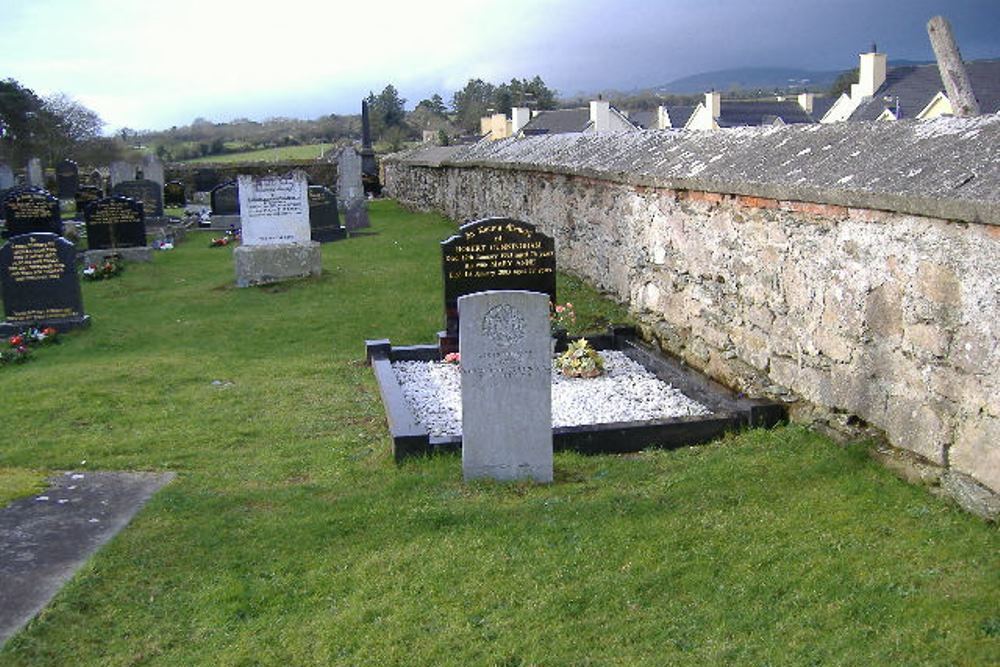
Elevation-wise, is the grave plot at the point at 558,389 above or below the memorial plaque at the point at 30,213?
below

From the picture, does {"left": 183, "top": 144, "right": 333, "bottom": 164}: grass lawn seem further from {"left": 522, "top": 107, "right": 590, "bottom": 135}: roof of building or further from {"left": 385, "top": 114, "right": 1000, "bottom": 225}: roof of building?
{"left": 385, "top": 114, "right": 1000, "bottom": 225}: roof of building

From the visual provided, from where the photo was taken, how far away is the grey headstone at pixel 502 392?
19.3 feet

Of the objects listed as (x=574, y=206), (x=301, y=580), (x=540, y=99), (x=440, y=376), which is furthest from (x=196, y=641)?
(x=540, y=99)

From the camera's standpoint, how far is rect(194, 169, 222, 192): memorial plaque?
35844 mm

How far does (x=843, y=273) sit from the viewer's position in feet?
19.2

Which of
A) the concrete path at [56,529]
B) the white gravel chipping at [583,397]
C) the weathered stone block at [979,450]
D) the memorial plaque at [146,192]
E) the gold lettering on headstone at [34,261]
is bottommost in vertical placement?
the concrete path at [56,529]

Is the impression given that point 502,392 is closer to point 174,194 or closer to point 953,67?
point 953,67

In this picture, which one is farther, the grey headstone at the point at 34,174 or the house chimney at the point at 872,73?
A: the house chimney at the point at 872,73

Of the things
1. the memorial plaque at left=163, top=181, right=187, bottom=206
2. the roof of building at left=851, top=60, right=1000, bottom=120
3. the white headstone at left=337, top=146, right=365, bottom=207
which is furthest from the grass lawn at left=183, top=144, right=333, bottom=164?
the white headstone at left=337, top=146, right=365, bottom=207

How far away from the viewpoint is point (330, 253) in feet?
59.6

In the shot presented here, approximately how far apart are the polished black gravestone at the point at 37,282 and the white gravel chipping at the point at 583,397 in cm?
525

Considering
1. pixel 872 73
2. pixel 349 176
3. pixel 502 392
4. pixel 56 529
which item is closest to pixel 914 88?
pixel 872 73

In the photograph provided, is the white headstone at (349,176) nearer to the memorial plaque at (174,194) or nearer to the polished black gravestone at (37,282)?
the memorial plaque at (174,194)

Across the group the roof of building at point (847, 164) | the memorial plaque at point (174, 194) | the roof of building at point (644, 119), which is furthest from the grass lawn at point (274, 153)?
the roof of building at point (847, 164)
